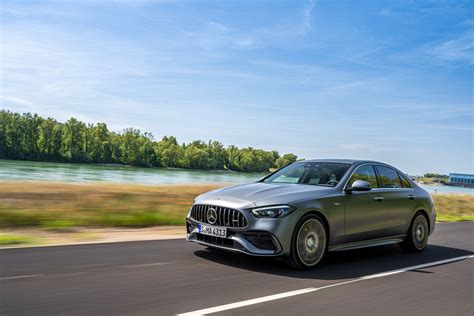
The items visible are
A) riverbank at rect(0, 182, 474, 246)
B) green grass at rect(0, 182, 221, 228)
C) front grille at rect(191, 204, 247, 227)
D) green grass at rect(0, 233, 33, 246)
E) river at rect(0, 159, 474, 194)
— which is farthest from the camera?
river at rect(0, 159, 474, 194)

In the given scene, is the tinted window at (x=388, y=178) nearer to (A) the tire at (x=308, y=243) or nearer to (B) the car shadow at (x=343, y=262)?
(B) the car shadow at (x=343, y=262)

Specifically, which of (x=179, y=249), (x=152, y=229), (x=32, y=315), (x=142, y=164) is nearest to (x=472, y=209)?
(x=152, y=229)

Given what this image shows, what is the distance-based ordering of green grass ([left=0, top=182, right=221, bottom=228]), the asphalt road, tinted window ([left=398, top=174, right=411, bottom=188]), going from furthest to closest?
green grass ([left=0, top=182, right=221, bottom=228]) → tinted window ([left=398, top=174, right=411, bottom=188]) → the asphalt road

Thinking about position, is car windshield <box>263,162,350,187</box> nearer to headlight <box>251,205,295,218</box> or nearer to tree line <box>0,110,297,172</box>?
headlight <box>251,205,295,218</box>

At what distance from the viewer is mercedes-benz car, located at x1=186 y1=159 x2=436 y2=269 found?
6.35 metres

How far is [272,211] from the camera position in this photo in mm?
6367

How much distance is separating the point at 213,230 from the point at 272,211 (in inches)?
33.1

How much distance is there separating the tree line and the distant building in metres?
31.4

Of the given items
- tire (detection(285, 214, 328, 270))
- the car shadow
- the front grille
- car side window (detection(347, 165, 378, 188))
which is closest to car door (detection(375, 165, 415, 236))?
car side window (detection(347, 165, 378, 188))

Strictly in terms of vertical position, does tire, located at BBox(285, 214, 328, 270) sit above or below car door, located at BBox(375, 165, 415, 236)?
below

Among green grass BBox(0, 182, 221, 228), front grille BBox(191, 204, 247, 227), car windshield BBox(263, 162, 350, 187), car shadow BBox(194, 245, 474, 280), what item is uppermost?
car windshield BBox(263, 162, 350, 187)

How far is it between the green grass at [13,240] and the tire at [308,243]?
4509mm

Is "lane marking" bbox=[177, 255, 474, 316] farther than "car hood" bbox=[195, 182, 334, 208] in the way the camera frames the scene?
No

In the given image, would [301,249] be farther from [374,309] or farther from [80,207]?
[80,207]
